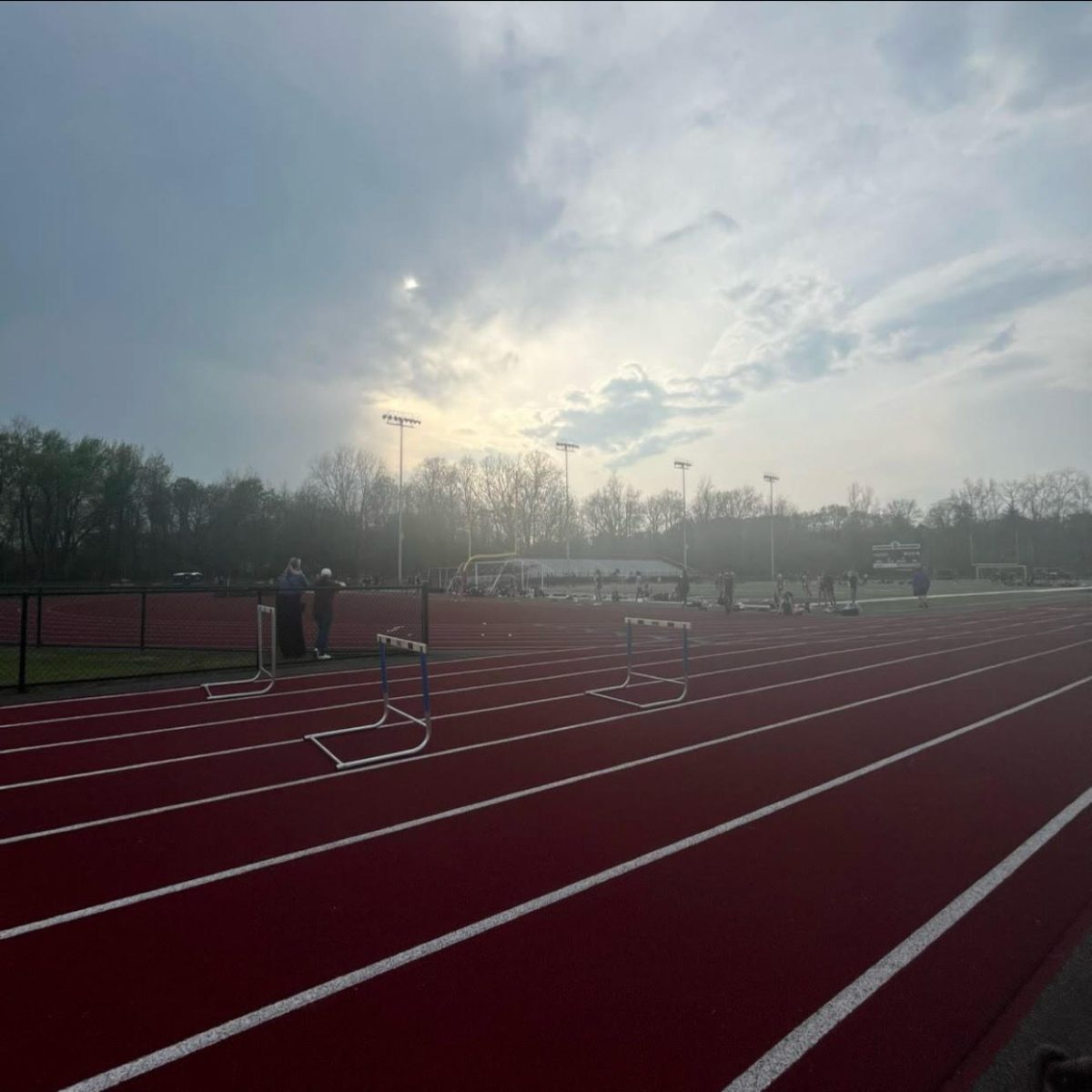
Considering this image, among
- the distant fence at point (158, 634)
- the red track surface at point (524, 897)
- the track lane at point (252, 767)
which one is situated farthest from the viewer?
the distant fence at point (158, 634)

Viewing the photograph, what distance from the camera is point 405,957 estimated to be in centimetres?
325

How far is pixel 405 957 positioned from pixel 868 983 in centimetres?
211

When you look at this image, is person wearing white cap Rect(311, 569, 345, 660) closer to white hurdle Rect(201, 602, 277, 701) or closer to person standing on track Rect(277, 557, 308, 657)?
person standing on track Rect(277, 557, 308, 657)

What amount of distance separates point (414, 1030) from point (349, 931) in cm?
87

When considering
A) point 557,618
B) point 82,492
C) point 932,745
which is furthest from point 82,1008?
point 82,492

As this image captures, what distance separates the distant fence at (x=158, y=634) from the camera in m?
11.9

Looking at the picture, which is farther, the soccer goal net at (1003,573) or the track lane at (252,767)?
the soccer goal net at (1003,573)

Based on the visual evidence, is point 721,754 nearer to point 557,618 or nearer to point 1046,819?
point 1046,819

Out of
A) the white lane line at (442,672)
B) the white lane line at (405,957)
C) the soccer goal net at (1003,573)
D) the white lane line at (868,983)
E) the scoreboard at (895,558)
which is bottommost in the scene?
the white lane line at (442,672)

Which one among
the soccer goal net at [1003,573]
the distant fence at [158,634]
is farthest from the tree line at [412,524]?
the distant fence at [158,634]

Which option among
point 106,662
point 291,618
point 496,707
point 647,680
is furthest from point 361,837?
point 106,662

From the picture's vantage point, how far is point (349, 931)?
137 inches

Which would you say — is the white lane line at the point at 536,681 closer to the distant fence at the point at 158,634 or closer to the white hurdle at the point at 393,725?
the white hurdle at the point at 393,725

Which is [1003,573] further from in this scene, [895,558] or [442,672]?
[442,672]
